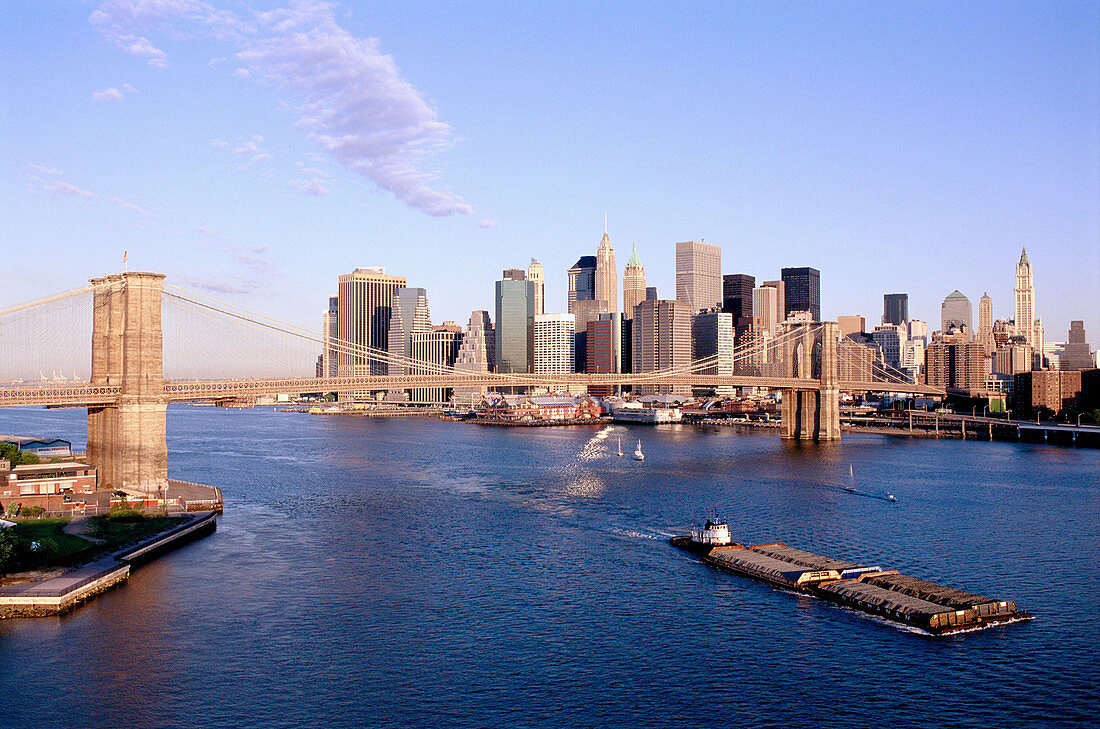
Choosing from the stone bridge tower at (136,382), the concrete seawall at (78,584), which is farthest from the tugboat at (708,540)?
the stone bridge tower at (136,382)

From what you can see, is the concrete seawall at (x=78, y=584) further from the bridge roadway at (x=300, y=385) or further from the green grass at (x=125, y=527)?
the bridge roadway at (x=300, y=385)

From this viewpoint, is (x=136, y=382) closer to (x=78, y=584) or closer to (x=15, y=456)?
(x=15, y=456)

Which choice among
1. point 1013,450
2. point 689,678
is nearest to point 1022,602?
point 689,678

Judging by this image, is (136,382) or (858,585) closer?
(858,585)

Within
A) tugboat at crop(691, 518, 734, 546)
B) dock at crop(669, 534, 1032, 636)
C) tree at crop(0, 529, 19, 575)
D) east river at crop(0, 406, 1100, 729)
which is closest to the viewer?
east river at crop(0, 406, 1100, 729)

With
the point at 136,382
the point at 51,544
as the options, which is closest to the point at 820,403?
the point at 136,382

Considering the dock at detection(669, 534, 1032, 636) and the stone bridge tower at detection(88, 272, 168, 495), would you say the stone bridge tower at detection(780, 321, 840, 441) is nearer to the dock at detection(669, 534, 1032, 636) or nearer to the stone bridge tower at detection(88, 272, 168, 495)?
the dock at detection(669, 534, 1032, 636)

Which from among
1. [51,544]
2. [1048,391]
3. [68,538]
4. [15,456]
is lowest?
[68,538]

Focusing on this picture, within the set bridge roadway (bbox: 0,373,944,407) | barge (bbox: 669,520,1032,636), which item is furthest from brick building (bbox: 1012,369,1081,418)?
barge (bbox: 669,520,1032,636)
